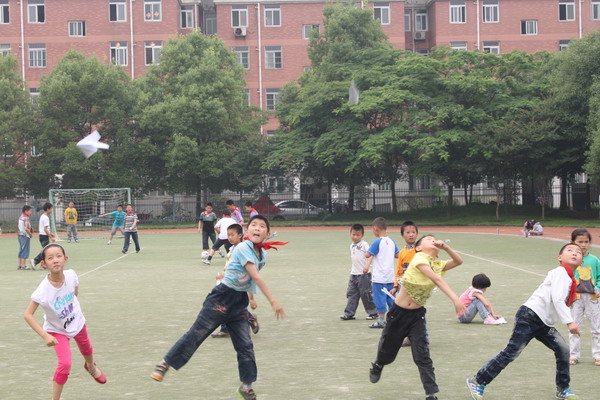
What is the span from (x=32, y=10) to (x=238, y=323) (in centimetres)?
5135

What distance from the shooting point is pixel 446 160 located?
122ft

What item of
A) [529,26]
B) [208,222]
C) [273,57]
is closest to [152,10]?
[273,57]

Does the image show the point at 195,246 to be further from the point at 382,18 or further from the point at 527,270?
the point at 382,18

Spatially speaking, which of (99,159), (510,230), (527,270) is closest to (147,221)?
(99,159)

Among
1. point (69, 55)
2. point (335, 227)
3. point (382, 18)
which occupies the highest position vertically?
point (382, 18)

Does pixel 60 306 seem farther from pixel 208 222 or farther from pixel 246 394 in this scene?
pixel 208 222

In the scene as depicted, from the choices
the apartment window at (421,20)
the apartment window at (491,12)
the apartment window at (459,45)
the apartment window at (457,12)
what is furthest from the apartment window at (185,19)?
the apartment window at (491,12)

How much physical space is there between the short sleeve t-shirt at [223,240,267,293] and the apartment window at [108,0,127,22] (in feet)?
163

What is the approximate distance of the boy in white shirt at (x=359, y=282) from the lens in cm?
1016

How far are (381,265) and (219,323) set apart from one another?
11.6 ft

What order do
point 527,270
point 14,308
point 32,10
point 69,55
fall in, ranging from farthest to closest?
1. point 32,10
2. point 69,55
3. point 527,270
4. point 14,308

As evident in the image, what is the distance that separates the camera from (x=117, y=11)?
53094 millimetres

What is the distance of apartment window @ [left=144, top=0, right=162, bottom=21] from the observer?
53.0 meters

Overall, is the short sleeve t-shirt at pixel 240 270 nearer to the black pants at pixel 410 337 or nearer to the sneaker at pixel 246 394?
the sneaker at pixel 246 394
